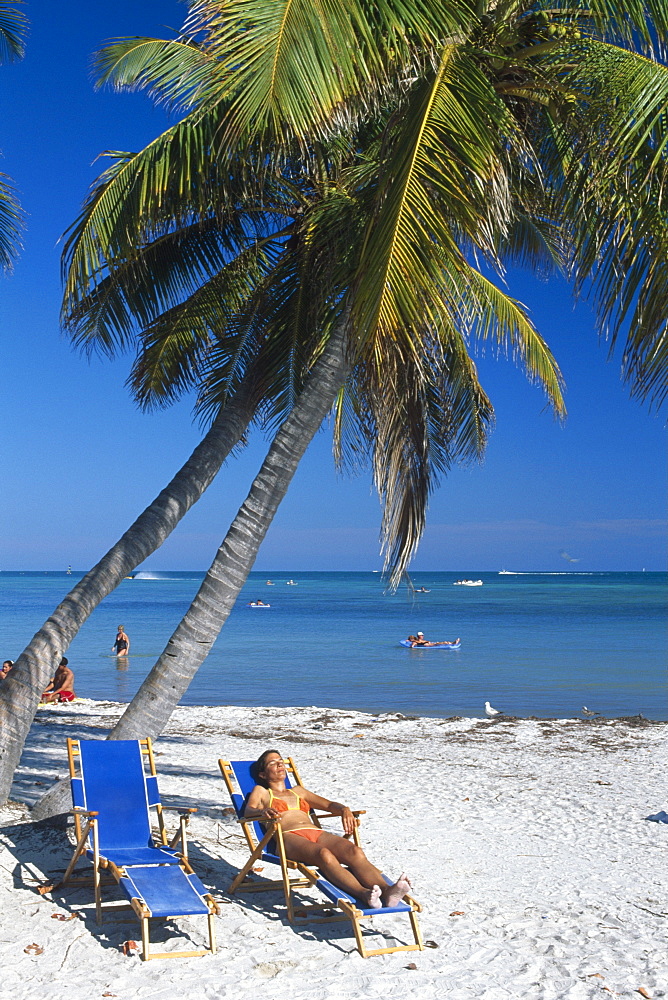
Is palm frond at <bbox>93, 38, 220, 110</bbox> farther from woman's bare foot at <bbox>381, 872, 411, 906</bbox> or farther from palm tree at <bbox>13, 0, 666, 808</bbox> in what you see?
woman's bare foot at <bbox>381, 872, 411, 906</bbox>

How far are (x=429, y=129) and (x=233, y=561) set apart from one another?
295 cm

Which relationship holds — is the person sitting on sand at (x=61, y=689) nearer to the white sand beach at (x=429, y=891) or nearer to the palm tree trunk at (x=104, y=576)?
the white sand beach at (x=429, y=891)

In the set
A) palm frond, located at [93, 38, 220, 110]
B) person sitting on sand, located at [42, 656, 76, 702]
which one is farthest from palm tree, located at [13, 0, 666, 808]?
person sitting on sand, located at [42, 656, 76, 702]

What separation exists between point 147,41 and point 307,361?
280 centimetres

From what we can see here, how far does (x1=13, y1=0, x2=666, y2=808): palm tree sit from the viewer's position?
4.90 m

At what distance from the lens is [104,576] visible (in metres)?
6.49

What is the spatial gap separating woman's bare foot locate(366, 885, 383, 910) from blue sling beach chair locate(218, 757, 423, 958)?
0.12 ft

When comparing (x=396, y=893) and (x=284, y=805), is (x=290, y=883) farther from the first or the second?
(x=396, y=893)

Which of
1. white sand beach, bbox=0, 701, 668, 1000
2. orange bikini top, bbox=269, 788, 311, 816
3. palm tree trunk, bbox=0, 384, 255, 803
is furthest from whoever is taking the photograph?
palm tree trunk, bbox=0, 384, 255, 803

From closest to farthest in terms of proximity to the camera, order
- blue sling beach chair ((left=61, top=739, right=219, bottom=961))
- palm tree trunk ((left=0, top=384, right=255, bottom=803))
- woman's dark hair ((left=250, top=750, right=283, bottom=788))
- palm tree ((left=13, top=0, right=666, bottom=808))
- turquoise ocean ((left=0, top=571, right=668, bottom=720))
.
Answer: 1. blue sling beach chair ((left=61, top=739, right=219, bottom=961))
2. palm tree ((left=13, top=0, right=666, bottom=808))
3. woman's dark hair ((left=250, top=750, right=283, bottom=788))
4. palm tree trunk ((left=0, top=384, right=255, bottom=803))
5. turquoise ocean ((left=0, top=571, right=668, bottom=720))

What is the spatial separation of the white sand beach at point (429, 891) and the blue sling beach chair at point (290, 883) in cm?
8

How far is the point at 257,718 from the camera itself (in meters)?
14.2

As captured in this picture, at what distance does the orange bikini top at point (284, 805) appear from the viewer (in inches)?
206

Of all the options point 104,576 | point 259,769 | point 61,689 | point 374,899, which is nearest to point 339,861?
point 374,899
